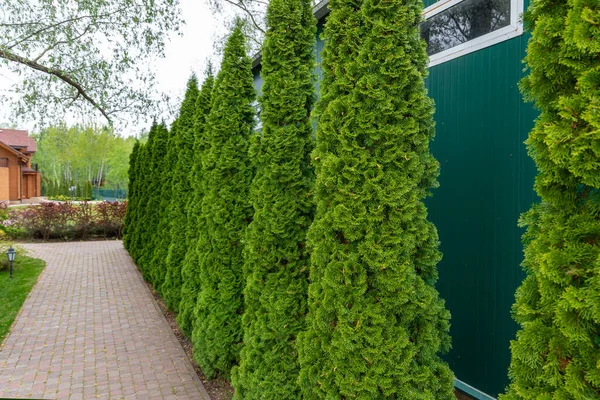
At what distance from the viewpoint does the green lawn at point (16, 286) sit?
635 cm

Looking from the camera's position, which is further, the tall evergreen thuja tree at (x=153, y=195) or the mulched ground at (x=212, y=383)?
the tall evergreen thuja tree at (x=153, y=195)

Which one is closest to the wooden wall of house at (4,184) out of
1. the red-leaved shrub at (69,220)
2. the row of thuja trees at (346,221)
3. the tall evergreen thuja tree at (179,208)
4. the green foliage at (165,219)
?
the red-leaved shrub at (69,220)

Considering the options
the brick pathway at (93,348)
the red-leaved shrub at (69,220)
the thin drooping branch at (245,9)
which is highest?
the thin drooping branch at (245,9)

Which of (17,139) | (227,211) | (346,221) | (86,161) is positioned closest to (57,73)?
(227,211)

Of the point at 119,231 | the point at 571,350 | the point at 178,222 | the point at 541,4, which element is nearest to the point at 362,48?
the point at 541,4

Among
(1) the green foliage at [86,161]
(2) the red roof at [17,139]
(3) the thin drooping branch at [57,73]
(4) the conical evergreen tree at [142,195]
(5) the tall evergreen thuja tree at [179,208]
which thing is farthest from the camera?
(1) the green foliage at [86,161]

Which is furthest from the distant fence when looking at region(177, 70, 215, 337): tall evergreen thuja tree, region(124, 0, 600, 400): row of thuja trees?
region(124, 0, 600, 400): row of thuja trees

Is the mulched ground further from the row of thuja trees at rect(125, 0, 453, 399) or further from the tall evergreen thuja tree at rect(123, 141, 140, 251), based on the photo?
the tall evergreen thuja tree at rect(123, 141, 140, 251)

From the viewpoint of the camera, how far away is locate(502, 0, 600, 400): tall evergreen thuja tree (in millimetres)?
1421

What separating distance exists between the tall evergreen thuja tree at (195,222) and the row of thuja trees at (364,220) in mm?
517

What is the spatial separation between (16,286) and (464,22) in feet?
30.7

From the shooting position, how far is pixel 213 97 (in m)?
4.68

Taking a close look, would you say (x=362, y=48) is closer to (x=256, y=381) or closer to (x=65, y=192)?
(x=256, y=381)

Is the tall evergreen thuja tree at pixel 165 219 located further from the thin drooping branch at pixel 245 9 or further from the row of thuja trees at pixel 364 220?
the thin drooping branch at pixel 245 9
